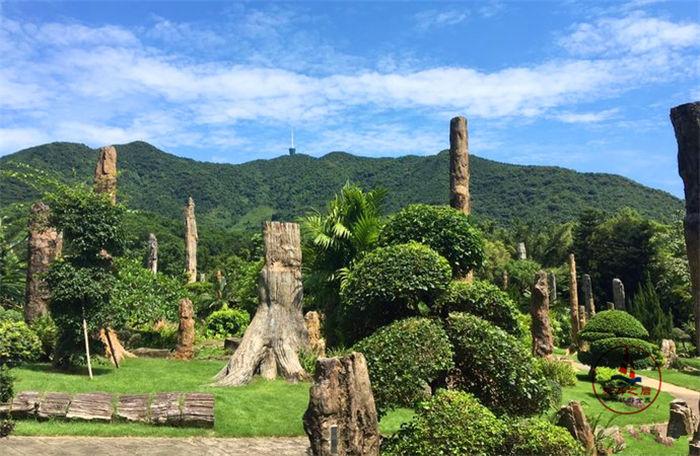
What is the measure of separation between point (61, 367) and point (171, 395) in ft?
15.7

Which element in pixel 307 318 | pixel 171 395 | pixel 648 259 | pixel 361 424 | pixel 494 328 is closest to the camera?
pixel 361 424

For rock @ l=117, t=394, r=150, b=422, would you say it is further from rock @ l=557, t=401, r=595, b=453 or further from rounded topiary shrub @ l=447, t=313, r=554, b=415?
rock @ l=557, t=401, r=595, b=453

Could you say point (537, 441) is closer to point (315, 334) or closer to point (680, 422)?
point (680, 422)

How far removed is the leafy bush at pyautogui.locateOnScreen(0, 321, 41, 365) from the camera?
10.9 m

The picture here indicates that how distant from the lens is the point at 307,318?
16.7m

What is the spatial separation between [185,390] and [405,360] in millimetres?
6516

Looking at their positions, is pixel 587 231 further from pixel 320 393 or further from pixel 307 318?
pixel 320 393

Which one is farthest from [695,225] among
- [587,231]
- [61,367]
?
[587,231]

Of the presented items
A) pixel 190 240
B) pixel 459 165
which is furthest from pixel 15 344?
pixel 190 240

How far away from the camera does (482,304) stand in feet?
26.0

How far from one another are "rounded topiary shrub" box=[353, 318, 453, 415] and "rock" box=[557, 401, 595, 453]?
10.2 feet

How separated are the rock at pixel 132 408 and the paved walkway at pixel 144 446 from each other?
493 mm

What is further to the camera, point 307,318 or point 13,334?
point 307,318

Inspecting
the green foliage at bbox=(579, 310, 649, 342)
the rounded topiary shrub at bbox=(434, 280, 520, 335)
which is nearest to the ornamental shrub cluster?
the rounded topiary shrub at bbox=(434, 280, 520, 335)
